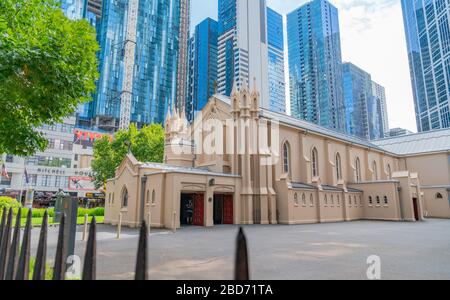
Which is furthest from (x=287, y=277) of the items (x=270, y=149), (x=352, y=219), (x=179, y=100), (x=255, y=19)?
(x=255, y=19)

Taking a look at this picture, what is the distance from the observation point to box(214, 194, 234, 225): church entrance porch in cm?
2725

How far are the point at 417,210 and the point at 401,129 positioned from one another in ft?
470

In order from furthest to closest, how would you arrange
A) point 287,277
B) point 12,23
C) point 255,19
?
point 255,19 → point 12,23 → point 287,277

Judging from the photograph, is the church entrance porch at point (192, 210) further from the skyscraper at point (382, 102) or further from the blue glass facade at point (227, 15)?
the skyscraper at point (382, 102)

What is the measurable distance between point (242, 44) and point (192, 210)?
454 feet

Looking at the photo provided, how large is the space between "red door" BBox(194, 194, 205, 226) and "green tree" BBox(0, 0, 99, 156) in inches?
652

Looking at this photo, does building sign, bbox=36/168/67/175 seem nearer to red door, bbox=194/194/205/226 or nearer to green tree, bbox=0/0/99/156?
red door, bbox=194/194/205/226

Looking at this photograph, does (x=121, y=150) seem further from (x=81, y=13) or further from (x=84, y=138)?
(x=81, y=13)

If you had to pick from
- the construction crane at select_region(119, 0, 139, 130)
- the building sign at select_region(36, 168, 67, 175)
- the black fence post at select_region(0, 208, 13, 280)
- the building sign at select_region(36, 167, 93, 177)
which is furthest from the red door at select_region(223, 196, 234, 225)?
the construction crane at select_region(119, 0, 139, 130)

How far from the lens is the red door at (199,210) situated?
24.8m

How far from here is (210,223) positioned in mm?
24453

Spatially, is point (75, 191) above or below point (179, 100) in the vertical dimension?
below

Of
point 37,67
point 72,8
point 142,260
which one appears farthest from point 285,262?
point 72,8

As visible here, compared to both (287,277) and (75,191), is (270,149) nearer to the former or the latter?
(287,277)
